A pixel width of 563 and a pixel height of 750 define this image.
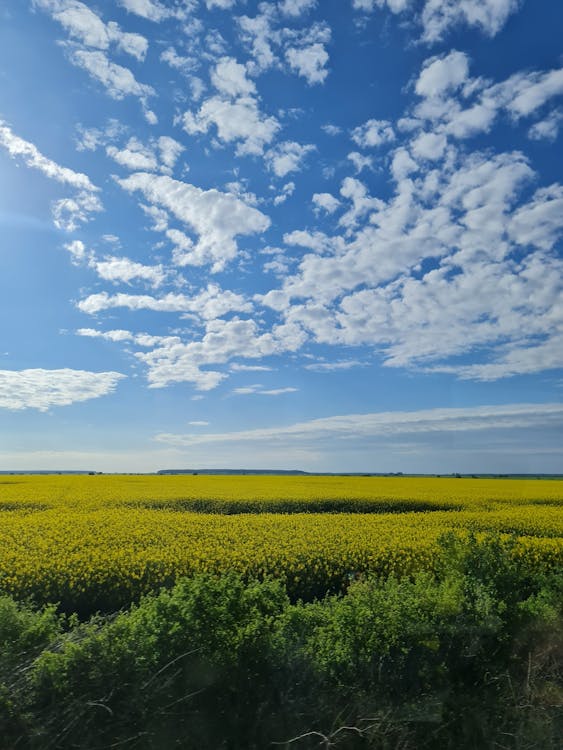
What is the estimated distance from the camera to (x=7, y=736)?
370 cm

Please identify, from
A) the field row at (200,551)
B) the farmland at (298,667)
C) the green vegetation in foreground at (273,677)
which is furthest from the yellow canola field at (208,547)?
the green vegetation in foreground at (273,677)

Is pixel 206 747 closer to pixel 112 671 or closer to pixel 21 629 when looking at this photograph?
pixel 112 671

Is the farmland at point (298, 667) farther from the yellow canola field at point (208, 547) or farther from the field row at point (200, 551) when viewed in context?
the field row at point (200, 551)

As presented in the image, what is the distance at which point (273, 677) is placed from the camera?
4676 millimetres

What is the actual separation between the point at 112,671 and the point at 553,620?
18.1 feet

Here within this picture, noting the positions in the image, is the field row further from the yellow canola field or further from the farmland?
the farmland

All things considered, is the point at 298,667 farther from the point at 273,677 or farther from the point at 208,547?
the point at 208,547

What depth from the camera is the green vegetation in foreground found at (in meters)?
4.03

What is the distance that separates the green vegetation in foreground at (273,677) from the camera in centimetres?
403

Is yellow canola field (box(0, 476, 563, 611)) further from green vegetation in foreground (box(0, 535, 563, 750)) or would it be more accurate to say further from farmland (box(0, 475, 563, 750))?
green vegetation in foreground (box(0, 535, 563, 750))

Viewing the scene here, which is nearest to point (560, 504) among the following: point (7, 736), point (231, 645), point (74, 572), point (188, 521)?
point (188, 521)

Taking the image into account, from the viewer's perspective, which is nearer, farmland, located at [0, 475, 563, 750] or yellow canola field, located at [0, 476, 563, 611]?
farmland, located at [0, 475, 563, 750]

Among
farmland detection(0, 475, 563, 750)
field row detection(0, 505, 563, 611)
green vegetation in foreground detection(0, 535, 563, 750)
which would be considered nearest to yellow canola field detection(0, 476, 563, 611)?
field row detection(0, 505, 563, 611)

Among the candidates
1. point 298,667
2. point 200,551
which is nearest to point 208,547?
point 200,551
